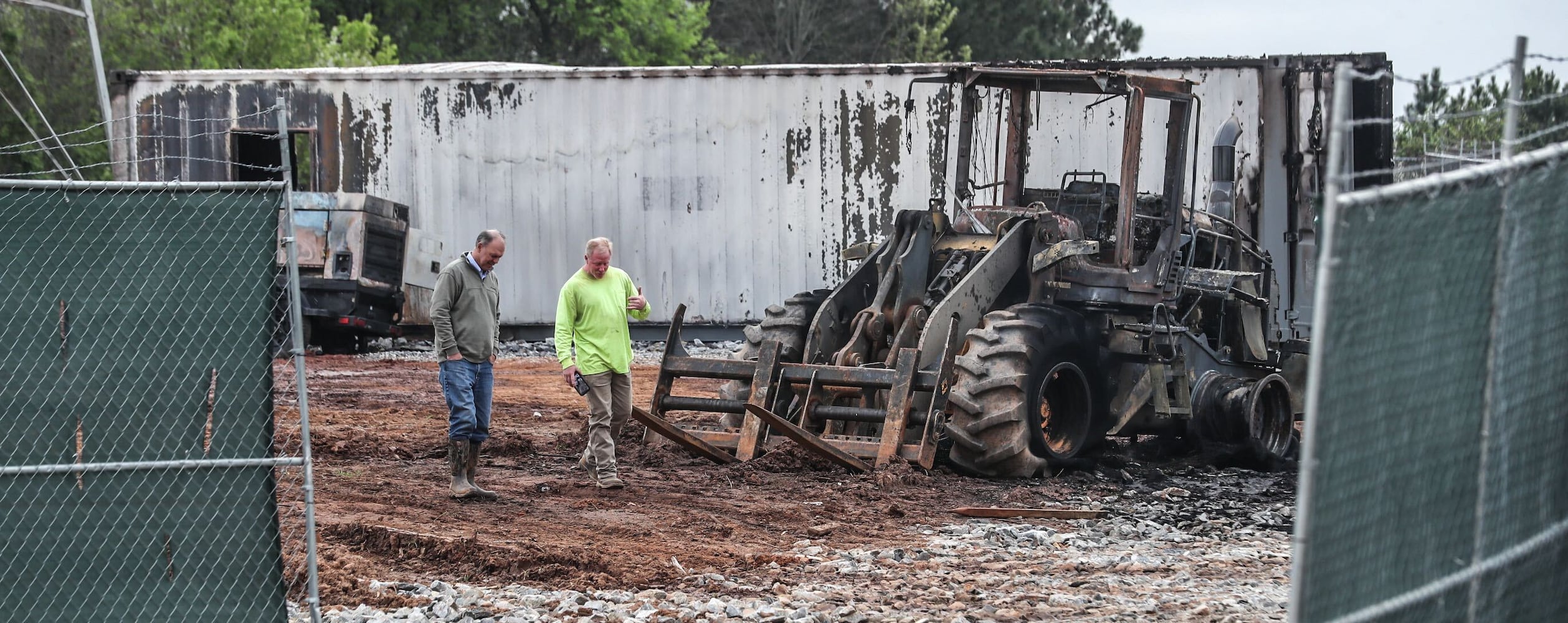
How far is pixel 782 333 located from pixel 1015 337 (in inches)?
72.7

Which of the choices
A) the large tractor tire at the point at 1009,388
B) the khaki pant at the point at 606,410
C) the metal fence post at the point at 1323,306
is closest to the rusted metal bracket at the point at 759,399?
the khaki pant at the point at 606,410

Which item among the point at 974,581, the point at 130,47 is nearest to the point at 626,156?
the point at 974,581

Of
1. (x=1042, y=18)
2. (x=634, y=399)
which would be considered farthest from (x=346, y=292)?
(x=1042, y=18)

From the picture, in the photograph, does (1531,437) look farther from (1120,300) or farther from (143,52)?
(143,52)

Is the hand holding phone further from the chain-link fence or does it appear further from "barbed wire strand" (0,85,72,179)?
the chain-link fence

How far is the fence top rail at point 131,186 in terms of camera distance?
217 inches

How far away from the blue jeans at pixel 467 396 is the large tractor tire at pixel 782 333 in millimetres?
1970

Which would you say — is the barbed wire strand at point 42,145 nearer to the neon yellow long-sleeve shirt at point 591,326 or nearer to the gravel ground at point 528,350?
the neon yellow long-sleeve shirt at point 591,326

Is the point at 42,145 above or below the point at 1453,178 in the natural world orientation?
above

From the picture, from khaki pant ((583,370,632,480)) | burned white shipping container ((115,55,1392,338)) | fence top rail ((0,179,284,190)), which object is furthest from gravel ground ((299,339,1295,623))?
burned white shipping container ((115,55,1392,338))

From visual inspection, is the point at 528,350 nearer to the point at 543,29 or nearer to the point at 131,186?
the point at 131,186

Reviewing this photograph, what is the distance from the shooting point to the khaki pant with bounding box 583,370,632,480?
9.87 meters

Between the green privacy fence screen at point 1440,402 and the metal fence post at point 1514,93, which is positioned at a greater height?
the metal fence post at point 1514,93

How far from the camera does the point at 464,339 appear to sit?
9438mm
